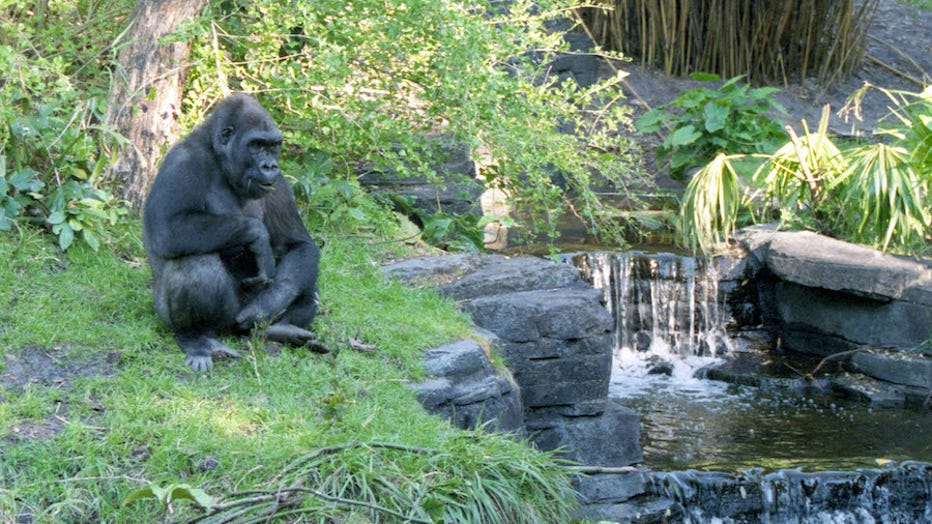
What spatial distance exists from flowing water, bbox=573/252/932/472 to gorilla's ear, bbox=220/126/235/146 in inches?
117

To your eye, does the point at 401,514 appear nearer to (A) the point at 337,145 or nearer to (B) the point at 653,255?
(A) the point at 337,145

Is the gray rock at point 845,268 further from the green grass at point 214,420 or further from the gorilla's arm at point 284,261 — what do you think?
the gorilla's arm at point 284,261

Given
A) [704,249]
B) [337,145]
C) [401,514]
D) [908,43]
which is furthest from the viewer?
[908,43]

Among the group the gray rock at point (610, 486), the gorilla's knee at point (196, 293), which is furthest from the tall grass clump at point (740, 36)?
the gorilla's knee at point (196, 293)

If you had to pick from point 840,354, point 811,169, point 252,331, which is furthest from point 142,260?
point 811,169

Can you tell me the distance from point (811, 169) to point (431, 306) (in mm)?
4451

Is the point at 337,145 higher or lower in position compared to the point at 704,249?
higher

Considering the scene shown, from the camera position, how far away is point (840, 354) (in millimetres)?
7840

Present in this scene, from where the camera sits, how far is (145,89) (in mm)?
6305

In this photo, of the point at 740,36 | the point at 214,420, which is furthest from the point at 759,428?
the point at 740,36

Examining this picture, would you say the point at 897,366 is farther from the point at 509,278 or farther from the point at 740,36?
the point at 740,36

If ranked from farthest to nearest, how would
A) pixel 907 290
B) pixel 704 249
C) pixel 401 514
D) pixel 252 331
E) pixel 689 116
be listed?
pixel 689 116 < pixel 704 249 < pixel 907 290 < pixel 252 331 < pixel 401 514

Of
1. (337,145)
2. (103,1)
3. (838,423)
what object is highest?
(103,1)

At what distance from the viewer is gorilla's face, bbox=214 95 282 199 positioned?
4.80 metres
